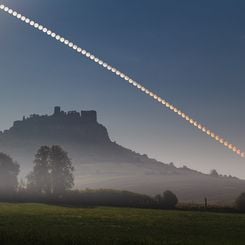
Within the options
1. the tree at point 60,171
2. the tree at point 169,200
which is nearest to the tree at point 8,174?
the tree at point 60,171

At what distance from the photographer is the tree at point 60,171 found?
124m

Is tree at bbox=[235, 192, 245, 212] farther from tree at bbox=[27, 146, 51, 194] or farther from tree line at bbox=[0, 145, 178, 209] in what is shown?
tree at bbox=[27, 146, 51, 194]

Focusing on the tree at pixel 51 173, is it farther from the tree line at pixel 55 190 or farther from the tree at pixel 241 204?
the tree at pixel 241 204

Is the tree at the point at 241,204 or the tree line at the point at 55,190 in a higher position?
the tree line at the point at 55,190

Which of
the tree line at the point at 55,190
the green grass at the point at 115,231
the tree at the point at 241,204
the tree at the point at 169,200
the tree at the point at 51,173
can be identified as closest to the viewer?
the green grass at the point at 115,231

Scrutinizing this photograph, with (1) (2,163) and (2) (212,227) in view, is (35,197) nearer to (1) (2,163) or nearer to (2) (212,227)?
(1) (2,163)

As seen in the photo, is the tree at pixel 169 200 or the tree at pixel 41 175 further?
the tree at pixel 41 175

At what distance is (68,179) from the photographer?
129 m

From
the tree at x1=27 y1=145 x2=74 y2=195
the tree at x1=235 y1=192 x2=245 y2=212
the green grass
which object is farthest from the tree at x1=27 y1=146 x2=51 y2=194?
the green grass

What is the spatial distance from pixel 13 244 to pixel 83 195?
299 ft

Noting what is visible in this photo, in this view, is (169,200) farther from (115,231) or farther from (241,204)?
(115,231)

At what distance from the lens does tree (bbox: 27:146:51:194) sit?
124 metres

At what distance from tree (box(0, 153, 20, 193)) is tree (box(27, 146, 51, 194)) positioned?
3.89 meters

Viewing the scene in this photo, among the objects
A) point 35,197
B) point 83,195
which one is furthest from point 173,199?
point 35,197
